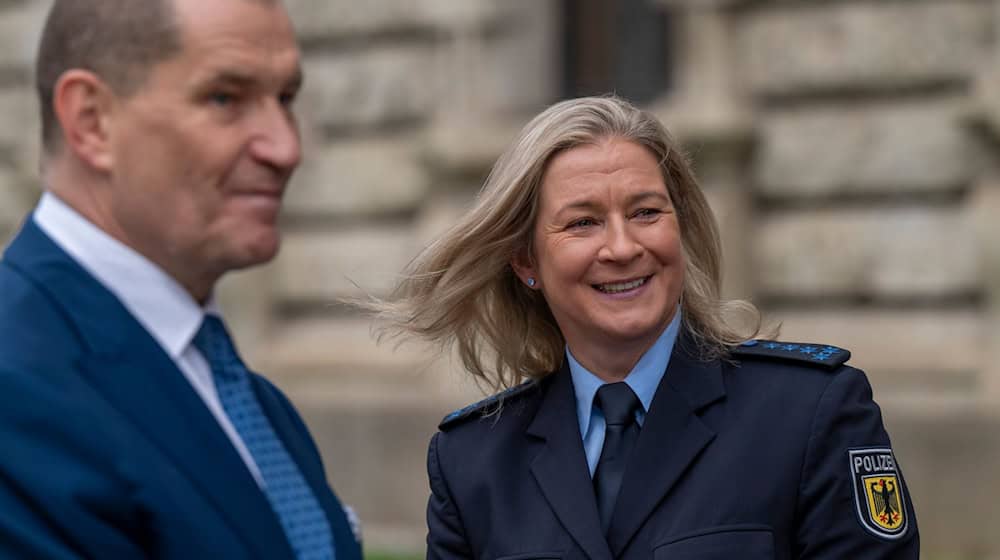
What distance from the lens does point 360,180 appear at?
29.1 ft

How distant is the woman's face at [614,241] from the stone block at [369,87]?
5951 millimetres

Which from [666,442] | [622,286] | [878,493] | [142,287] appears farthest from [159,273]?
[878,493]

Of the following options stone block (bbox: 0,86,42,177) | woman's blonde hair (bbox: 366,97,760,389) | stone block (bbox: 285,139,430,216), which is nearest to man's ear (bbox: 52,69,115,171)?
woman's blonde hair (bbox: 366,97,760,389)

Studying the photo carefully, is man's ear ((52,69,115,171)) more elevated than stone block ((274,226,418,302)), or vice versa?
man's ear ((52,69,115,171))

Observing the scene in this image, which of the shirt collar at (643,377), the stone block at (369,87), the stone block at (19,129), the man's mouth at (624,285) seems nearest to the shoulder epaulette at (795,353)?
the shirt collar at (643,377)

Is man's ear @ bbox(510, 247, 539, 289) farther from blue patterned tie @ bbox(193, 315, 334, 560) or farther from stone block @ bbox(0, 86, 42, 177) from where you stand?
stone block @ bbox(0, 86, 42, 177)

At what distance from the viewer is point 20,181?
10164 millimetres

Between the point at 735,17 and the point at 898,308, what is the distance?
1593 mm

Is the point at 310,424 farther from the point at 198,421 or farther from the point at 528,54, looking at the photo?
the point at 198,421

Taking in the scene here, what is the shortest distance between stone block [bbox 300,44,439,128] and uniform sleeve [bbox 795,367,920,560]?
623cm

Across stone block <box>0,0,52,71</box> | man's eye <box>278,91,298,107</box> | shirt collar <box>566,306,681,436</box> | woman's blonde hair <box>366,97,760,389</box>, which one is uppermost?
stone block <box>0,0,52,71</box>

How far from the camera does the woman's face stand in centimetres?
260

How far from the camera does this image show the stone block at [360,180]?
8.70 m

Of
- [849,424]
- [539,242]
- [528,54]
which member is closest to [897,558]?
[849,424]
